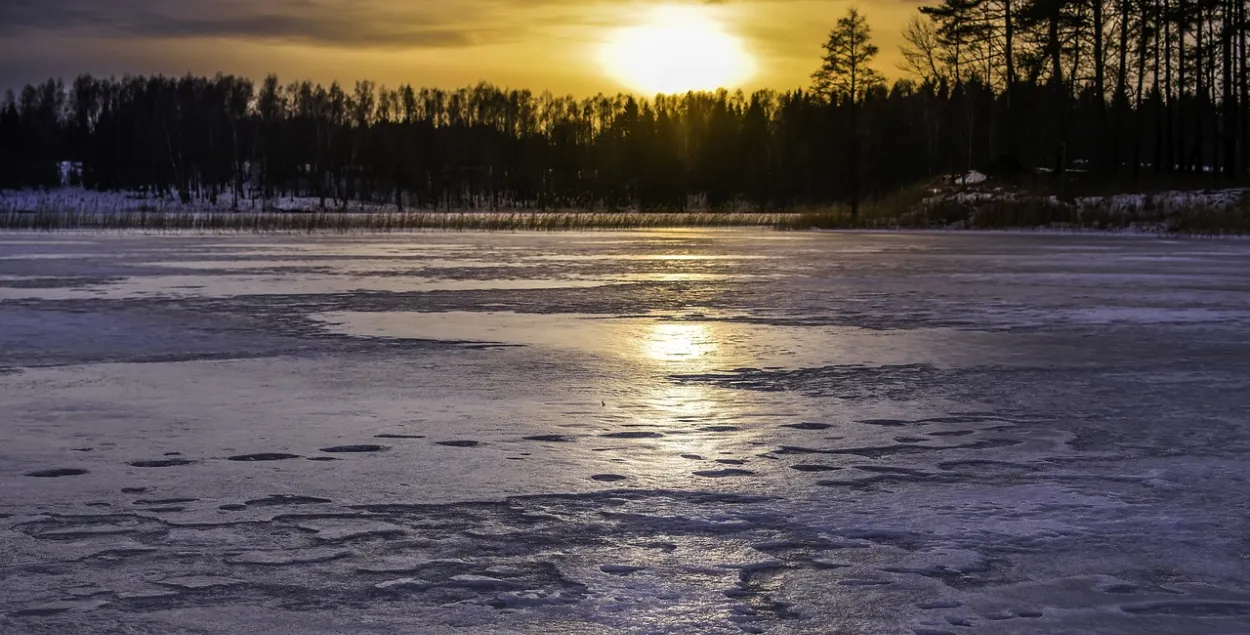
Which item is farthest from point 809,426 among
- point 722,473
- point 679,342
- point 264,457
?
point 679,342

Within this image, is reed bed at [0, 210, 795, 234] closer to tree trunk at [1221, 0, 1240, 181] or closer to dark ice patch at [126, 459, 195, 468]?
tree trunk at [1221, 0, 1240, 181]

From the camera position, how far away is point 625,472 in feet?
15.3

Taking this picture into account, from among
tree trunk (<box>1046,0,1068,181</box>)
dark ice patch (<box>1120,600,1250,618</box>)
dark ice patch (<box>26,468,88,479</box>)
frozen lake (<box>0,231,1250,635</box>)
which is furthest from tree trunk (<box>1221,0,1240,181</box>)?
dark ice patch (<box>26,468,88,479</box>)

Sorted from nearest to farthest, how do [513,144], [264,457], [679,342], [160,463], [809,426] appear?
1. [160,463]
2. [264,457]
3. [809,426]
4. [679,342]
5. [513,144]

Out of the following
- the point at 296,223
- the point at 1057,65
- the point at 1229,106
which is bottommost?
the point at 296,223

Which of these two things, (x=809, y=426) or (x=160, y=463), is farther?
(x=809, y=426)

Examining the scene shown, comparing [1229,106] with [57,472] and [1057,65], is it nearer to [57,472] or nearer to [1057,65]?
[1057,65]

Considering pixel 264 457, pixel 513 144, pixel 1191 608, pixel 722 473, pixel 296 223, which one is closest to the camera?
pixel 1191 608

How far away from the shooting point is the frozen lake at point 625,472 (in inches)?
124

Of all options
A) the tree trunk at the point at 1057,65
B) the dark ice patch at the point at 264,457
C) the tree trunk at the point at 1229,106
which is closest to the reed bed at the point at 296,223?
the tree trunk at the point at 1057,65

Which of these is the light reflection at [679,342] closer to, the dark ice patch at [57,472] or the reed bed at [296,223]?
the dark ice patch at [57,472]

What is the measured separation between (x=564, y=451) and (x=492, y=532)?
1.27m

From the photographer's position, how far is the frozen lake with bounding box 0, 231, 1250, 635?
3.16 m

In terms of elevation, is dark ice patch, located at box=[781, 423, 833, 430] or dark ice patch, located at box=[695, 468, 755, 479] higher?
dark ice patch, located at box=[781, 423, 833, 430]
